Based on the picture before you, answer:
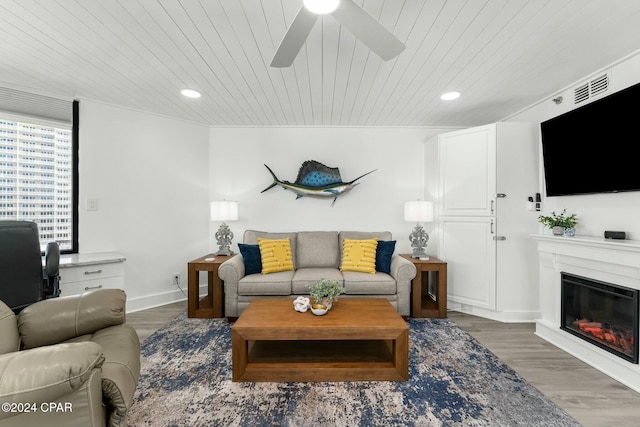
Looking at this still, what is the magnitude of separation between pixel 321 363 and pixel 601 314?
231cm

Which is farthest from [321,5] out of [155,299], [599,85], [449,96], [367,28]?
[155,299]

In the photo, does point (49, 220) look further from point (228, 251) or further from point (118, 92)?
point (228, 251)

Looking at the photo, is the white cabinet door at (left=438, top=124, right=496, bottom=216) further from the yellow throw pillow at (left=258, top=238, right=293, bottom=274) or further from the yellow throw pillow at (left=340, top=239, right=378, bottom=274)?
the yellow throw pillow at (left=258, top=238, right=293, bottom=274)

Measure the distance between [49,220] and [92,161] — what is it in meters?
0.76

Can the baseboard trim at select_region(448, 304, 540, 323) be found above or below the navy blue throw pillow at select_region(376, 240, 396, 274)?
below

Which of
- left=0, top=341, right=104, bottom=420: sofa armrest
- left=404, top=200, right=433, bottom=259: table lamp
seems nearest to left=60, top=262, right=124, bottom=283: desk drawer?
left=0, top=341, right=104, bottom=420: sofa armrest

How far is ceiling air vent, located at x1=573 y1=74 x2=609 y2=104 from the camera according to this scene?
7.59 feet

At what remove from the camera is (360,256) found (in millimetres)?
3270

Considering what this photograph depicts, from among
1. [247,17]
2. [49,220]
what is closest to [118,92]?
[49,220]

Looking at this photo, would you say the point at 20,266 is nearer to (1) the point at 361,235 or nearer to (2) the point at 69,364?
(2) the point at 69,364

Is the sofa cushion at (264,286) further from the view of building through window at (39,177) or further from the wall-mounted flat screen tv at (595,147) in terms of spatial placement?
the wall-mounted flat screen tv at (595,147)

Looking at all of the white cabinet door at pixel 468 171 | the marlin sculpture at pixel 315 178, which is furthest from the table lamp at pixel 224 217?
the white cabinet door at pixel 468 171

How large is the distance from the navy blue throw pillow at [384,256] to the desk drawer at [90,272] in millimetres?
2837

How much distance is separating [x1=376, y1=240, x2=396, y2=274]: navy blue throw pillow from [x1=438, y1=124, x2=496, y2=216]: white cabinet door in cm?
86
